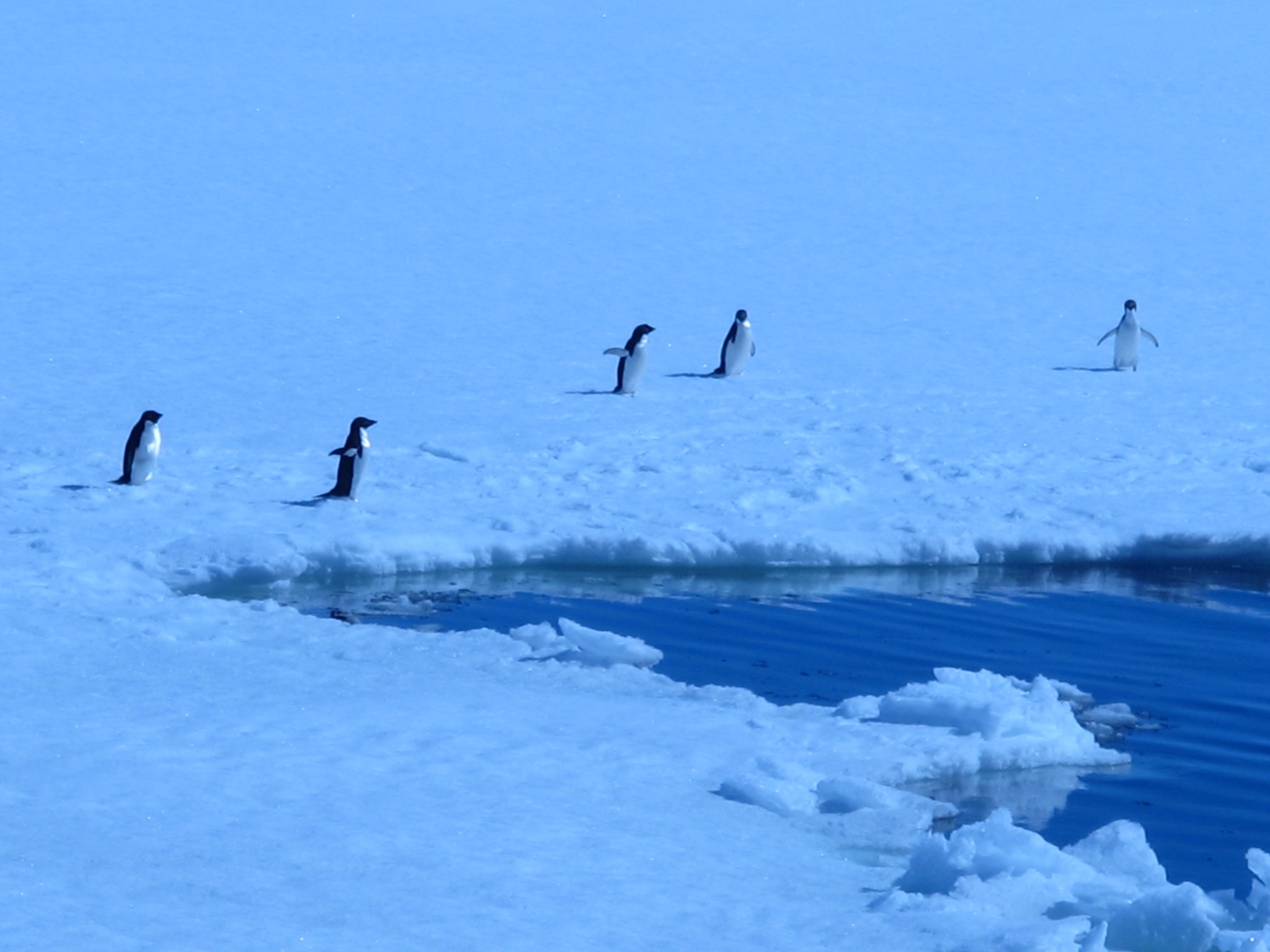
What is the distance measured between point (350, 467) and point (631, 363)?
3769 millimetres

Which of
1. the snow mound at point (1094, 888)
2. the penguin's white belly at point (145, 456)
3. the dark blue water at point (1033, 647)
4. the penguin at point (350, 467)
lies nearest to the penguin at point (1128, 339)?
the dark blue water at point (1033, 647)

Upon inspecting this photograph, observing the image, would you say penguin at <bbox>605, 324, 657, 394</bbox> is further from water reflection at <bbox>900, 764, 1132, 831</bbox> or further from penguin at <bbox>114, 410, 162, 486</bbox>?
water reflection at <bbox>900, 764, 1132, 831</bbox>

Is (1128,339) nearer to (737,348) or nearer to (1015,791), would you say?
(737,348)

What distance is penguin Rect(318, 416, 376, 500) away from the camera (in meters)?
9.30

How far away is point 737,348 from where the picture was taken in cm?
1362

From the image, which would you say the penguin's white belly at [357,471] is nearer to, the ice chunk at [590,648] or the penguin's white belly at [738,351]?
the ice chunk at [590,648]

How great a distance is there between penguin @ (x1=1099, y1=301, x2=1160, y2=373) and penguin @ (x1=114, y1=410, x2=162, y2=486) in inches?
311

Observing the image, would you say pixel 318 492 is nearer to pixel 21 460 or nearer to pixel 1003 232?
pixel 21 460

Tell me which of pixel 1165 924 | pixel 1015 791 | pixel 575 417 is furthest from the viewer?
pixel 575 417

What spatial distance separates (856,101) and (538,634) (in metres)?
17.7

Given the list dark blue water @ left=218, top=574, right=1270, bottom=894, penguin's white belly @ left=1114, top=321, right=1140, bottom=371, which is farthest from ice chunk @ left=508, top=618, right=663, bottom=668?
penguin's white belly @ left=1114, top=321, right=1140, bottom=371

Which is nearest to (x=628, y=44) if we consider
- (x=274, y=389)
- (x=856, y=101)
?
(x=856, y=101)

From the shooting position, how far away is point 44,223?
17.1 metres

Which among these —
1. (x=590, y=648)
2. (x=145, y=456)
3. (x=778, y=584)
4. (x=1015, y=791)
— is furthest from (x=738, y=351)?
(x=1015, y=791)
